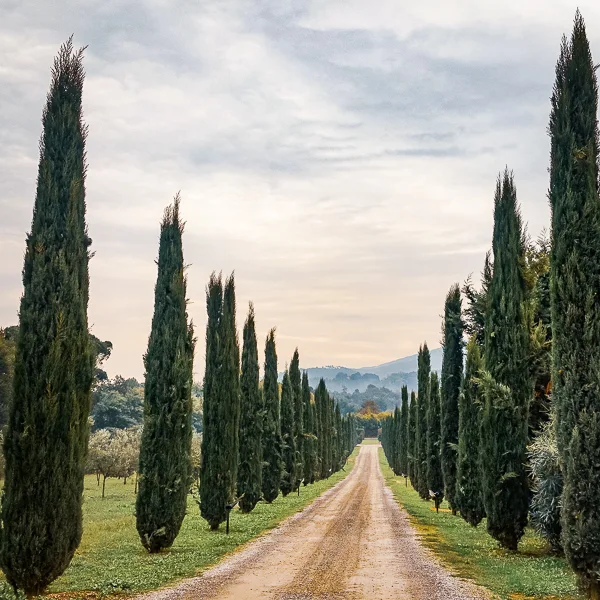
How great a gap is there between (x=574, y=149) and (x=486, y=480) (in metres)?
8.63

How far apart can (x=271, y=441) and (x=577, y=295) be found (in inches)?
1000

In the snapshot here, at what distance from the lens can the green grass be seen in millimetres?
10977

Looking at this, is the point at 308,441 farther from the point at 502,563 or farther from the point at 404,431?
the point at 502,563

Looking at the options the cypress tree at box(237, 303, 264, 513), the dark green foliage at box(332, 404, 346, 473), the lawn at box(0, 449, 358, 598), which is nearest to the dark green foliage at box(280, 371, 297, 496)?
the cypress tree at box(237, 303, 264, 513)

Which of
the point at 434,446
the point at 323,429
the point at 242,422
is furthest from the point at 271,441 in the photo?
the point at 323,429

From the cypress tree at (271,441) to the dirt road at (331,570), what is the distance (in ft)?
34.7

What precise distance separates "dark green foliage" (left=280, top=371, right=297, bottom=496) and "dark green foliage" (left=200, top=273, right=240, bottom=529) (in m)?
14.3

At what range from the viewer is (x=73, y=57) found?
11.6m

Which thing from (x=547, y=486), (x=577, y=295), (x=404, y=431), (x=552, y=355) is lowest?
(x=404, y=431)

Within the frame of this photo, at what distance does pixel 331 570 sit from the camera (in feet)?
42.8

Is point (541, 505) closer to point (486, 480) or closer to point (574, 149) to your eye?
point (486, 480)

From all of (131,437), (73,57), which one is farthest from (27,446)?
(131,437)

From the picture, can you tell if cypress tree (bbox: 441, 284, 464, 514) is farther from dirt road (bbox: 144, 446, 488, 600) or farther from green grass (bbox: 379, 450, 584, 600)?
dirt road (bbox: 144, 446, 488, 600)

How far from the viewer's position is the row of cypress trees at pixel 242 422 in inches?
827
